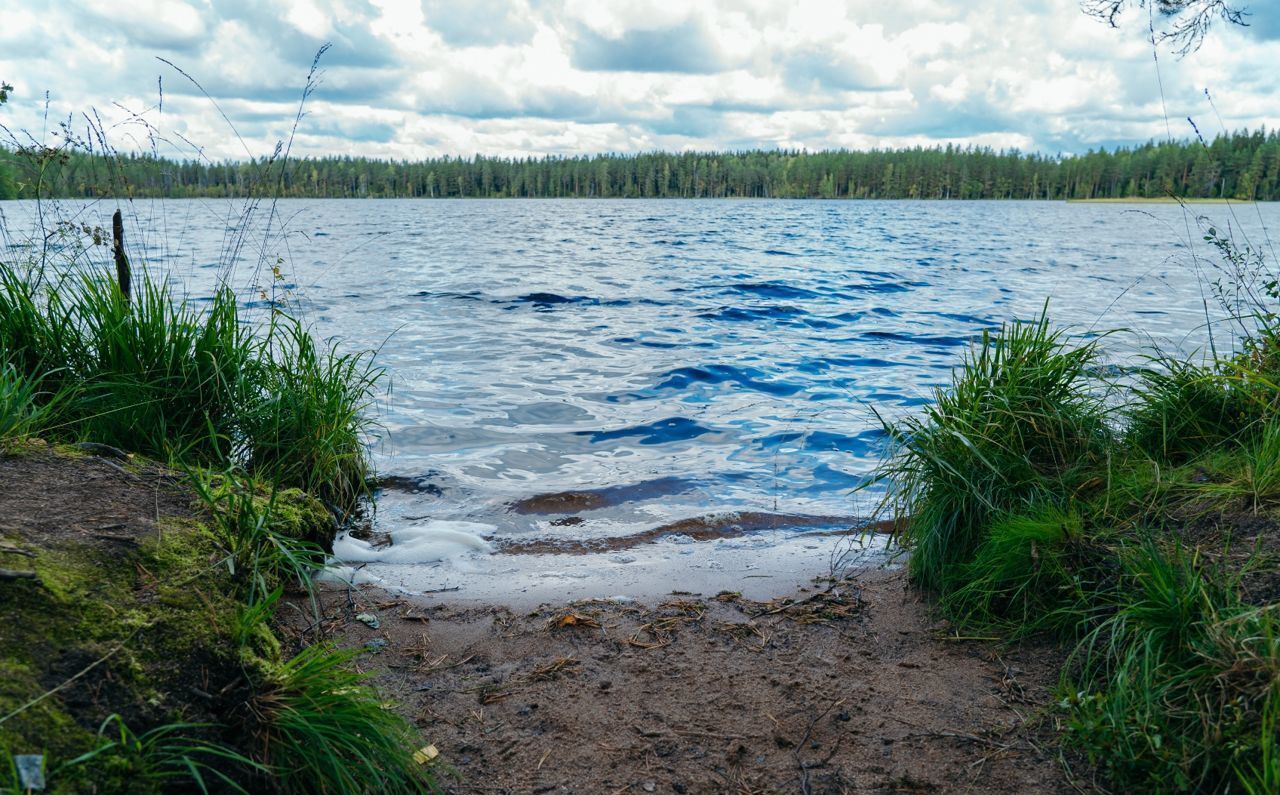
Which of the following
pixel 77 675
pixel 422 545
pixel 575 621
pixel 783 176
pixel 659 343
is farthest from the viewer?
pixel 783 176

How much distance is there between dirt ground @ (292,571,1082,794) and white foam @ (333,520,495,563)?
79 cm

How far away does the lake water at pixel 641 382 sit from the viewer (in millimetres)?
5562

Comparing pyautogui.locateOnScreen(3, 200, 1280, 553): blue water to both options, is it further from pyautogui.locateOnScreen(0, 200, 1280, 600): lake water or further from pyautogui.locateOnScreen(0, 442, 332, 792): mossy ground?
pyautogui.locateOnScreen(0, 442, 332, 792): mossy ground

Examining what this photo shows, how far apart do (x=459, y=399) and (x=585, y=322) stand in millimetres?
5977

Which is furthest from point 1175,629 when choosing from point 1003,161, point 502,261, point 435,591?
point 1003,161

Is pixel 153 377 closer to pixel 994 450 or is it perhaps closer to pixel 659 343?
pixel 994 450

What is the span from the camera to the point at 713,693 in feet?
10.9

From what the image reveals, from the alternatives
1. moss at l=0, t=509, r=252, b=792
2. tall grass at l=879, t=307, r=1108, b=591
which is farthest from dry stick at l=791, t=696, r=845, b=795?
moss at l=0, t=509, r=252, b=792

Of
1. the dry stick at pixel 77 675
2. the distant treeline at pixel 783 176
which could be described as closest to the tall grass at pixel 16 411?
the dry stick at pixel 77 675

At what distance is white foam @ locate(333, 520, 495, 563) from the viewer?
5.20 metres

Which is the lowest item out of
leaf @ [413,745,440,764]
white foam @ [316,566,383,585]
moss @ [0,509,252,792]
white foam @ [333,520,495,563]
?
white foam @ [333,520,495,563]

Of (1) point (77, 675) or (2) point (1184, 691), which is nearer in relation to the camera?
(1) point (77, 675)

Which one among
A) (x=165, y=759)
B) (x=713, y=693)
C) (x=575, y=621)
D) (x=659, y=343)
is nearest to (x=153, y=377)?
(x=575, y=621)

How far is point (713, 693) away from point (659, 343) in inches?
415
